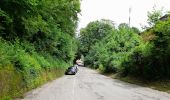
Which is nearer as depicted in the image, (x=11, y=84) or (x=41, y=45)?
(x=11, y=84)

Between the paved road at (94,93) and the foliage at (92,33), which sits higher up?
the foliage at (92,33)

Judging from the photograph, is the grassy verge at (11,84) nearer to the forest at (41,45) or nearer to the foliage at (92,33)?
the forest at (41,45)

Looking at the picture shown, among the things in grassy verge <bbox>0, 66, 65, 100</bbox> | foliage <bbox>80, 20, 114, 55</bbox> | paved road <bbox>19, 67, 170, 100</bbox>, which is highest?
foliage <bbox>80, 20, 114, 55</bbox>

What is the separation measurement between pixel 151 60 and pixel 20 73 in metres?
15.9

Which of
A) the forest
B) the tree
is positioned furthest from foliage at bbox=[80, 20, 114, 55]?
the tree

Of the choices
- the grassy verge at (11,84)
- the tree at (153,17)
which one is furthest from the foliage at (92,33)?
the grassy verge at (11,84)

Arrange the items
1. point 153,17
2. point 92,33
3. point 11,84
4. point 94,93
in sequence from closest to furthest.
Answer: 1. point 11,84
2. point 94,93
3. point 153,17
4. point 92,33

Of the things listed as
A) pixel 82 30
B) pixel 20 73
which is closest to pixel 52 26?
pixel 20 73

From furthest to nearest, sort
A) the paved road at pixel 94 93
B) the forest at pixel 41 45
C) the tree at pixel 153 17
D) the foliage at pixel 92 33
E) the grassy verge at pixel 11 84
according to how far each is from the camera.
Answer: the foliage at pixel 92 33, the tree at pixel 153 17, the forest at pixel 41 45, the paved road at pixel 94 93, the grassy verge at pixel 11 84

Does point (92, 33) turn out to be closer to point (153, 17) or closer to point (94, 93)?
point (153, 17)

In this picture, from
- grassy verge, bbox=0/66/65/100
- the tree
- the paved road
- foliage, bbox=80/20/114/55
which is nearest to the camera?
grassy verge, bbox=0/66/65/100

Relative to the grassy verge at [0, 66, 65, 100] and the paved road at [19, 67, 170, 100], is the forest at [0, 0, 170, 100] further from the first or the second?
the paved road at [19, 67, 170, 100]

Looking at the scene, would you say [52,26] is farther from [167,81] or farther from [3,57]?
[3,57]

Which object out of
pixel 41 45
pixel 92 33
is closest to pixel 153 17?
pixel 41 45
